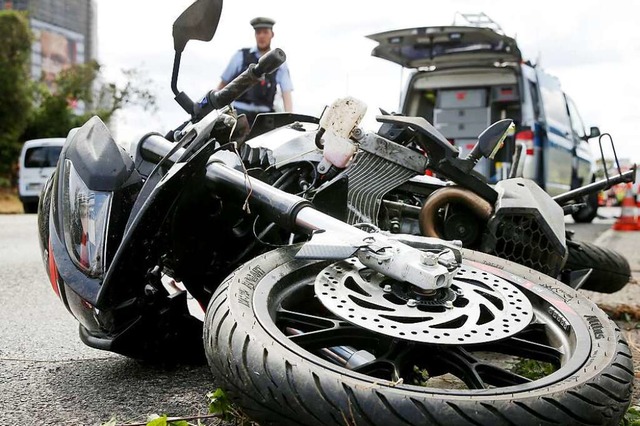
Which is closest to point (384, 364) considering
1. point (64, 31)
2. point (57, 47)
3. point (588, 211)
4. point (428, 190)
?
point (428, 190)

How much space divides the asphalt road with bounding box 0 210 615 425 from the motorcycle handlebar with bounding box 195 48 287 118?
101 centimetres

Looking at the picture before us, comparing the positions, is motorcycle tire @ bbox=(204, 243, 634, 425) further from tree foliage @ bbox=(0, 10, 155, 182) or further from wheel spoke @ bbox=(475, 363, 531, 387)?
tree foliage @ bbox=(0, 10, 155, 182)

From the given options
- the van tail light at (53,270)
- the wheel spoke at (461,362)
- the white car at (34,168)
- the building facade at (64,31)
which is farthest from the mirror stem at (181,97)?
the building facade at (64,31)

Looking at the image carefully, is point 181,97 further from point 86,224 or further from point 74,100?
point 74,100

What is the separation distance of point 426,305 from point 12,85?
27.9 metres

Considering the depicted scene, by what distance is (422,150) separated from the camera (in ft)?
10.3

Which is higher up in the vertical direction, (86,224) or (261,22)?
(261,22)

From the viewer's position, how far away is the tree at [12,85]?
27.2 m

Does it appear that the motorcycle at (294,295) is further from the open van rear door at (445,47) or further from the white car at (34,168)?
the white car at (34,168)

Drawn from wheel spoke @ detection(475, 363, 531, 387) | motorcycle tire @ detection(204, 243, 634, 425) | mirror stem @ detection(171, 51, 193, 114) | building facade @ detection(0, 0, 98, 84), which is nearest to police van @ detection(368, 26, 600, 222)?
mirror stem @ detection(171, 51, 193, 114)

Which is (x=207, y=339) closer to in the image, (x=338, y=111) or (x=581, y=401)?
(x=581, y=401)

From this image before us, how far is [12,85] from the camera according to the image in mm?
27031

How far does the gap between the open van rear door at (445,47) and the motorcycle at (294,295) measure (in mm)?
5533

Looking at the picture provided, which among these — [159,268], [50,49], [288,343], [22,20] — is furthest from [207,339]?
[50,49]
